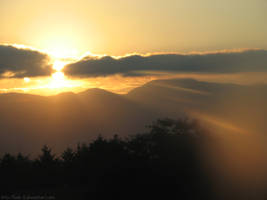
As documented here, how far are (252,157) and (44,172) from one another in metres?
17.9

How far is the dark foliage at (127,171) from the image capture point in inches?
632

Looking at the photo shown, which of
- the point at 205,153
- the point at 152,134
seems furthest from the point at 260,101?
the point at 205,153

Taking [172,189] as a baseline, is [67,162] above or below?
below

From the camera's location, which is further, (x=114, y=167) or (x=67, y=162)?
(x=67, y=162)

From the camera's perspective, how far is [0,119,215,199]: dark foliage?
1606cm

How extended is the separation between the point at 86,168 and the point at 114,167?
11.7 metres

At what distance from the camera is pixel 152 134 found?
36094mm

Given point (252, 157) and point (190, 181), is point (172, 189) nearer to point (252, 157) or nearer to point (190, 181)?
point (190, 181)

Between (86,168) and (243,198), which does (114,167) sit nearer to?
(243,198)

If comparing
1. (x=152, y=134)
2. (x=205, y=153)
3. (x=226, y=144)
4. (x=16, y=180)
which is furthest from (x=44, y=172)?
(x=226, y=144)

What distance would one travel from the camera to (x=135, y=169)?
653 inches

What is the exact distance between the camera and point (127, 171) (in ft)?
53.5

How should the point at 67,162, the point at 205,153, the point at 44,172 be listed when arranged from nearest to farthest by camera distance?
the point at 205,153
the point at 44,172
the point at 67,162

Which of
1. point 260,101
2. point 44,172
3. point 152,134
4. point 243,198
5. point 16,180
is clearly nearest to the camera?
point 243,198
